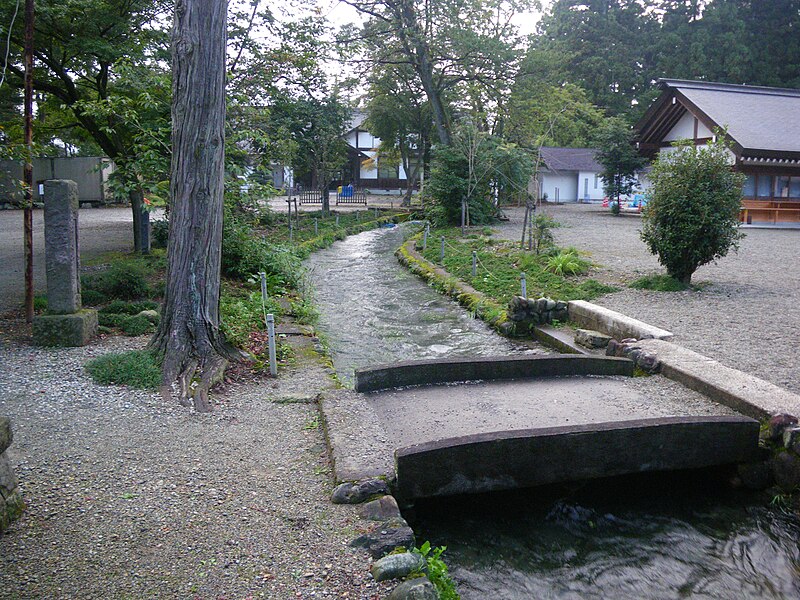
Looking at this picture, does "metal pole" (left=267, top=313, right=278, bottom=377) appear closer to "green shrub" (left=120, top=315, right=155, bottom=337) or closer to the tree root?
the tree root

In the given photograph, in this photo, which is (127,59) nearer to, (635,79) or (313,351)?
(313,351)

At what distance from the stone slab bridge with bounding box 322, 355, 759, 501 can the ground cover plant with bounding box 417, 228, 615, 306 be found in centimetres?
487

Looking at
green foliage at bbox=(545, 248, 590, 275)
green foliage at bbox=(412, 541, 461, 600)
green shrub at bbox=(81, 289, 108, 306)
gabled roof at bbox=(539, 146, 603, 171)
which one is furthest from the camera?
gabled roof at bbox=(539, 146, 603, 171)

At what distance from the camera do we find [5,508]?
4.11 metres

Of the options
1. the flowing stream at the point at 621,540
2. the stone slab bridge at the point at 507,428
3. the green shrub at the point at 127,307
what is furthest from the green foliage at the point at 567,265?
the flowing stream at the point at 621,540

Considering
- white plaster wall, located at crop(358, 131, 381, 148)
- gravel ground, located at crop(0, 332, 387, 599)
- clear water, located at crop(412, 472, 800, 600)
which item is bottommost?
clear water, located at crop(412, 472, 800, 600)

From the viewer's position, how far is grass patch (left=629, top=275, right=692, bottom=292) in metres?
12.1

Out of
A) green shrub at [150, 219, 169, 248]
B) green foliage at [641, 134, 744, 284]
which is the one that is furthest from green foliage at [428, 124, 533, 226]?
green foliage at [641, 134, 744, 284]

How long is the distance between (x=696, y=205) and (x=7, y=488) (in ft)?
36.6

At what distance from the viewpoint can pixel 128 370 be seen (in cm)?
713

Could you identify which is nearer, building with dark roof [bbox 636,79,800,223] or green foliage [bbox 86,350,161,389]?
green foliage [bbox 86,350,161,389]

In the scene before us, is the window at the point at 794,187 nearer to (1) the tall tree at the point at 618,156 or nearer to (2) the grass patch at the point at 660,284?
(1) the tall tree at the point at 618,156

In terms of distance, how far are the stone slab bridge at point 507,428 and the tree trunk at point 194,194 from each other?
188cm

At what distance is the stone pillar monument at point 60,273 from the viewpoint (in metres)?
8.24
